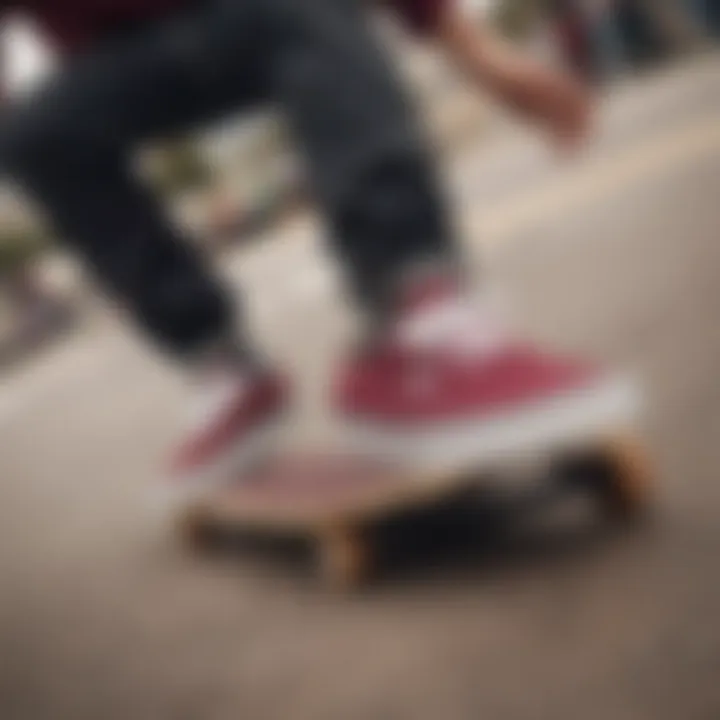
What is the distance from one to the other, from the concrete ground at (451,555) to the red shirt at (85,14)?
83 millimetres

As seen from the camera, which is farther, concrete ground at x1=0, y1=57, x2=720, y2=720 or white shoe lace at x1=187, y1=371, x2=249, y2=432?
white shoe lace at x1=187, y1=371, x2=249, y2=432

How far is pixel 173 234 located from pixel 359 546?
0.12m

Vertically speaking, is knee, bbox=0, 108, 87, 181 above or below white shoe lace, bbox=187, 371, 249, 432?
Result: above

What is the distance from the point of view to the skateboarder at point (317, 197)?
0.35m

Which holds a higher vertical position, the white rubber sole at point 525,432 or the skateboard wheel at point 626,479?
the white rubber sole at point 525,432

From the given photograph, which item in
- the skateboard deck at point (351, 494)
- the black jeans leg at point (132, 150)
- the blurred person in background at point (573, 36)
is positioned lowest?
the skateboard deck at point (351, 494)

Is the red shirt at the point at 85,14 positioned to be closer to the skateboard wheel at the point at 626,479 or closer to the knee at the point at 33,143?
the knee at the point at 33,143

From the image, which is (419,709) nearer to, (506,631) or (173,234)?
(506,631)

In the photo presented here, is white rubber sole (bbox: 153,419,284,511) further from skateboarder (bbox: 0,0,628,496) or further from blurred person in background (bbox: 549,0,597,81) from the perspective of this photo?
blurred person in background (bbox: 549,0,597,81)

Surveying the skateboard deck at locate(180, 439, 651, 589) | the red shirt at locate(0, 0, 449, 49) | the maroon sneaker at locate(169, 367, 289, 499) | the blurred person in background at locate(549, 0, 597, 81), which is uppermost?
the blurred person in background at locate(549, 0, 597, 81)

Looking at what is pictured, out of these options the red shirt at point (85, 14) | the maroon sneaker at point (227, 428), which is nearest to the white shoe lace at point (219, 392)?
the maroon sneaker at point (227, 428)

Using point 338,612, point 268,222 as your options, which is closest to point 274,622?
point 338,612

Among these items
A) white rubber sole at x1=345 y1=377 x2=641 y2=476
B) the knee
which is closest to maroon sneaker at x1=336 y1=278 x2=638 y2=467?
white rubber sole at x1=345 y1=377 x2=641 y2=476

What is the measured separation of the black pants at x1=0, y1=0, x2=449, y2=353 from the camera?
35 centimetres
